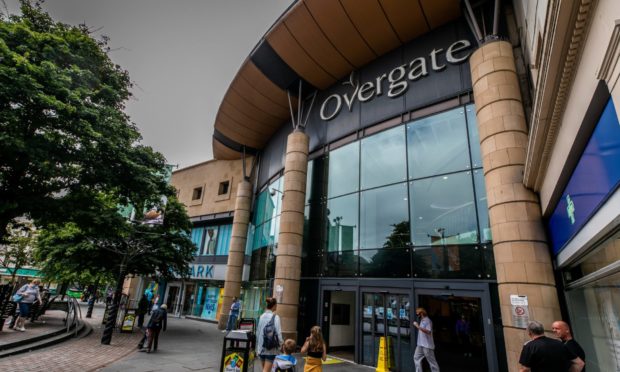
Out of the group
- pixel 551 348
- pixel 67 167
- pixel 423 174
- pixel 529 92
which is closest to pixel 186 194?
pixel 67 167

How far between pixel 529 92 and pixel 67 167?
12896mm

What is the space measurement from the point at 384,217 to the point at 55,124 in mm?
10146

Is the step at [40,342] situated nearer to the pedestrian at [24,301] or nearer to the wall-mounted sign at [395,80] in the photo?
the pedestrian at [24,301]

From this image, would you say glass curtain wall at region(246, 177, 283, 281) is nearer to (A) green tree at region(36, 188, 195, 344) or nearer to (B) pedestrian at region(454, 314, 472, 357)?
(A) green tree at region(36, 188, 195, 344)

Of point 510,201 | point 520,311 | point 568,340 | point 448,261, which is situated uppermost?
point 510,201

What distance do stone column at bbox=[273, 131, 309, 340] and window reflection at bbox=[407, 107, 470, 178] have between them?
490 centimetres

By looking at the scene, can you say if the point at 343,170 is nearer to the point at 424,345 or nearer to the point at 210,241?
the point at 424,345

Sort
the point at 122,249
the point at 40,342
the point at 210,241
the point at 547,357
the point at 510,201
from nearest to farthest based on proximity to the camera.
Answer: the point at 547,357, the point at 510,201, the point at 40,342, the point at 122,249, the point at 210,241

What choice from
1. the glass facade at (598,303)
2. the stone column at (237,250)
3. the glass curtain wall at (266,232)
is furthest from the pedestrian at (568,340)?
the stone column at (237,250)

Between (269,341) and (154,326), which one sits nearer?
(269,341)

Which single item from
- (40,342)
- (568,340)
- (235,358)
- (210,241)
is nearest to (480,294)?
(568,340)

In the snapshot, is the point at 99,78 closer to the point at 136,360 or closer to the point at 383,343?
the point at 136,360

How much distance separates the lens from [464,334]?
39.3 feet

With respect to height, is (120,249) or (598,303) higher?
(120,249)
